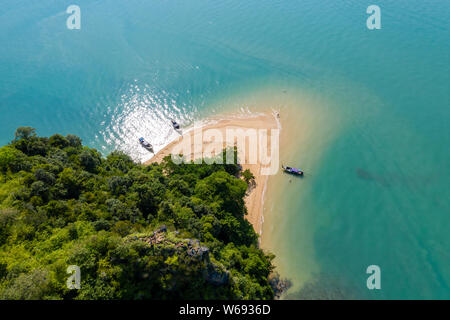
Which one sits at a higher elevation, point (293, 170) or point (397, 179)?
point (293, 170)

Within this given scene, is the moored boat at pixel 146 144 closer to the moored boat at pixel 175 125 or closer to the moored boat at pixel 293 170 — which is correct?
the moored boat at pixel 175 125

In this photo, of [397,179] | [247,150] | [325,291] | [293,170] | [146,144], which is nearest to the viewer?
[325,291]

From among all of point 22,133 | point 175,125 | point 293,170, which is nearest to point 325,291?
point 293,170

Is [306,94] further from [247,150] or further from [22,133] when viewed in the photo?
[22,133]

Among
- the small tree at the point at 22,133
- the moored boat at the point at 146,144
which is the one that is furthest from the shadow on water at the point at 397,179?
the small tree at the point at 22,133

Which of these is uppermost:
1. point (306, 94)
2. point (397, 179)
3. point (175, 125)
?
point (306, 94)
